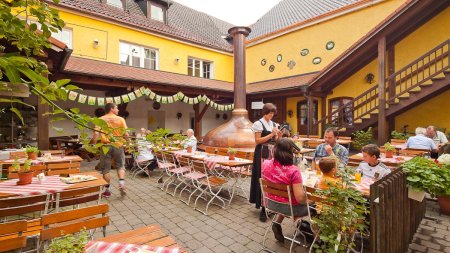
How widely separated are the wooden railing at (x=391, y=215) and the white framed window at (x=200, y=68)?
553 inches

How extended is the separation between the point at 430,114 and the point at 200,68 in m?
12.3

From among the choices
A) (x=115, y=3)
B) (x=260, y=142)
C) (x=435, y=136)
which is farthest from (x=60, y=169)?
(x=115, y=3)

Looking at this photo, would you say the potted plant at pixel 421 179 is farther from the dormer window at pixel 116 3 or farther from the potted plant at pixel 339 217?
the dormer window at pixel 116 3

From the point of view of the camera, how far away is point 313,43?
14.0m

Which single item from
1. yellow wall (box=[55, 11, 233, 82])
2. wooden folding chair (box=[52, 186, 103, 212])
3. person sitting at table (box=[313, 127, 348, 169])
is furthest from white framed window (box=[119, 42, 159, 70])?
person sitting at table (box=[313, 127, 348, 169])

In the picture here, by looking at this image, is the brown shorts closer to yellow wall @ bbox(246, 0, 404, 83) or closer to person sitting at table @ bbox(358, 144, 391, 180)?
person sitting at table @ bbox(358, 144, 391, 180)

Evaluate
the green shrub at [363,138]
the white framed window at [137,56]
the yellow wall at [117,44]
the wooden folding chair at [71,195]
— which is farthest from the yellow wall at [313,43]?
the wooden folding chair at [71,195]

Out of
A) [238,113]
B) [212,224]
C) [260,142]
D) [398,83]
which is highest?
[398,83]

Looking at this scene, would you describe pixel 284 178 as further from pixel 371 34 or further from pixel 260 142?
pixel 371 34

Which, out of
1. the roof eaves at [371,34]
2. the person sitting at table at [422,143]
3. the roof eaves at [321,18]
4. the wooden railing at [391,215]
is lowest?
the wooden railing at [391,215]

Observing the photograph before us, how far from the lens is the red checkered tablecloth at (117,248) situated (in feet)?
5.36

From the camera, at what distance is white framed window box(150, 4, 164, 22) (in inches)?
583

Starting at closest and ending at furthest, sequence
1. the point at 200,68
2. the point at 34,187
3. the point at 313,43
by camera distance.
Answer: the point at 34,187 < the point at 313,43 < the point at 200,68

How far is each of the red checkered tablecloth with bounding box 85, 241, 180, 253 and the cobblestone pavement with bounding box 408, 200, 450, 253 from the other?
3.23 metres
